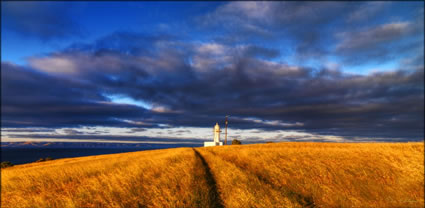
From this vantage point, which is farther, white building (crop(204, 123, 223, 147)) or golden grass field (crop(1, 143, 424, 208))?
white building (crop(204, 123, 223, 147))

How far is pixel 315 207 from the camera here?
8273 mm

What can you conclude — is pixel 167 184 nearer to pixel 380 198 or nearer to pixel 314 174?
pixel 314 174

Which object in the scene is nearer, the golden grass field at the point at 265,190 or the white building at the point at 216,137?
the golden grass field at the point at 265,190

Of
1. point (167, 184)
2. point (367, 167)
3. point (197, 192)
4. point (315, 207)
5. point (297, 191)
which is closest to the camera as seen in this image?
point (315, 207)

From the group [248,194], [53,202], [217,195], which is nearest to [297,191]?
[248,194]

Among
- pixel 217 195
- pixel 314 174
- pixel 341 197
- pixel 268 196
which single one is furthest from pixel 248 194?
pixel 314 174

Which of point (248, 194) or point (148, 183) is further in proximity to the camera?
point (148, 183)

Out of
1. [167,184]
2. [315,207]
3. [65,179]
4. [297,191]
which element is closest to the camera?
[315,207]

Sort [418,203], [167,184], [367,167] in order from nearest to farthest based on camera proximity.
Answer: [418,203], [167,184], [367,167]

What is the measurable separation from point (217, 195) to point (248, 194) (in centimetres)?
139

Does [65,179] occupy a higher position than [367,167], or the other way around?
[367,167]

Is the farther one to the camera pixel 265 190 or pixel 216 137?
pixel 216 137

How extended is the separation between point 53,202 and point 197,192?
5800 millimetres

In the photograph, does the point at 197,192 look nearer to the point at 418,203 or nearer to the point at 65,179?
the point at 418,203
